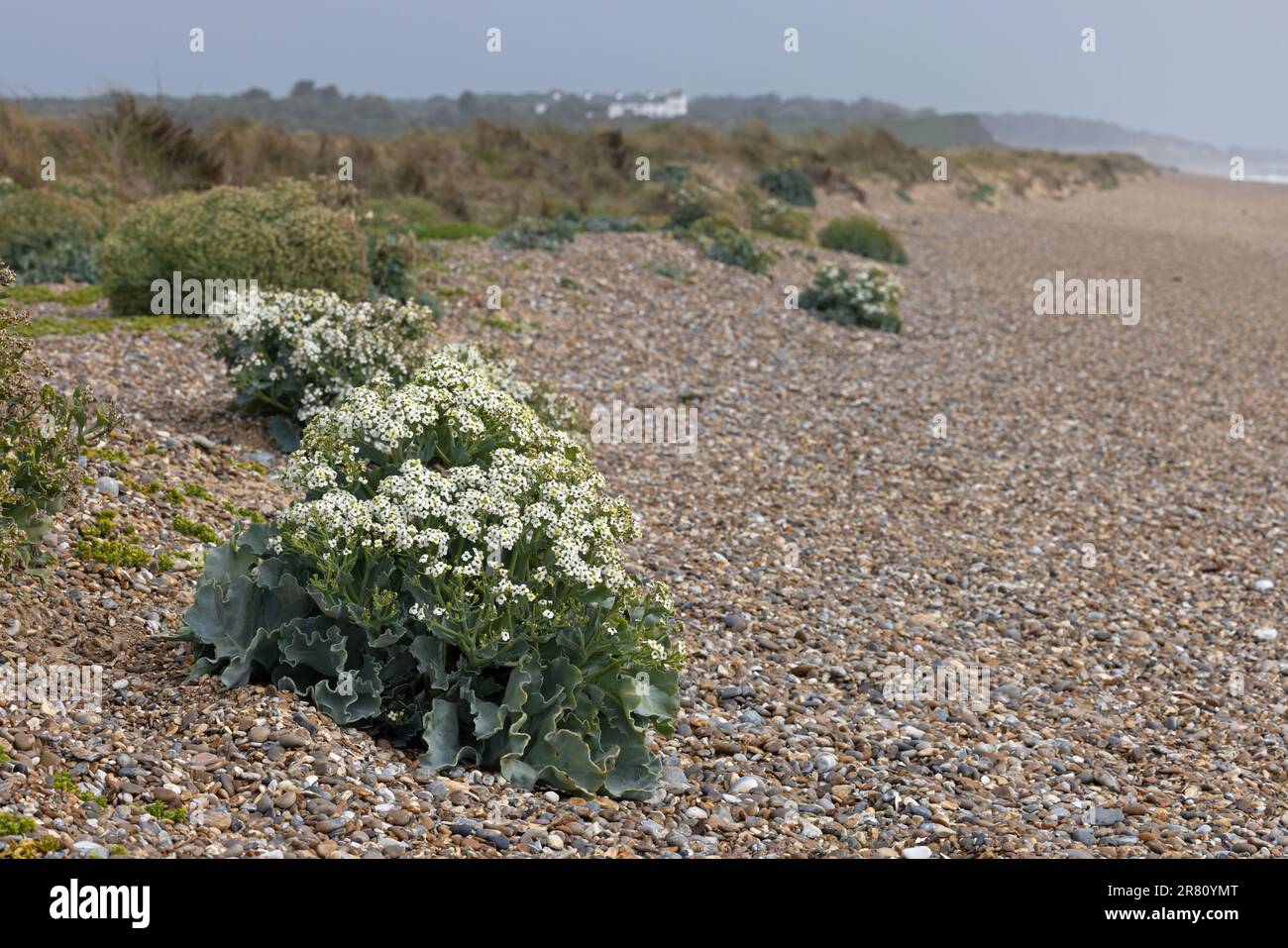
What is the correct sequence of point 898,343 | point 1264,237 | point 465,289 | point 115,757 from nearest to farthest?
point 115,757 < point 465,289 < point 898,343 < point 1264,237

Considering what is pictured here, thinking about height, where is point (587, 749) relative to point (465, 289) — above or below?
below

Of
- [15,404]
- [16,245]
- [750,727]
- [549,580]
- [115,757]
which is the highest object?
[16,245]

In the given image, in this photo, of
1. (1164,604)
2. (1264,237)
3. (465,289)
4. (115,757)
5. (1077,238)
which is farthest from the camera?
(1264,237)

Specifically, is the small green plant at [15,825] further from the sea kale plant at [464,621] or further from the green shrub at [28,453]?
the green shrub at [28,453]

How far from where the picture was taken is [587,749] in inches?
187

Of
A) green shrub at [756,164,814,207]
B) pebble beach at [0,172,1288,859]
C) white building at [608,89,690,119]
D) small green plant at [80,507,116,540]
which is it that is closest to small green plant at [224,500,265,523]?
pebble beach at [0,172,1288,859]

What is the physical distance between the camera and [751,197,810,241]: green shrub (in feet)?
69.3

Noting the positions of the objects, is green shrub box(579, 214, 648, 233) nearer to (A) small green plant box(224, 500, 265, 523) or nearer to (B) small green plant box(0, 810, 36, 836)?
(A) small green plant box(224, 500, 265, 523)

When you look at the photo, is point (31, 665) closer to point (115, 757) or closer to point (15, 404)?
point (115, 757)

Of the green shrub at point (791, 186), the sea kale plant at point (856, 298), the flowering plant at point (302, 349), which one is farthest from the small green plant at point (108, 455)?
the green shrub at point (791, 186)

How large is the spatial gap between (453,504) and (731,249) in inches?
477

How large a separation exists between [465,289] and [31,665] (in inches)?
347

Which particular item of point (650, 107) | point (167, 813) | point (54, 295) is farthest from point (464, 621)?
point (650, 107)

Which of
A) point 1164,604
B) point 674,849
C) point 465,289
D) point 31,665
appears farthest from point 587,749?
point 465,289
